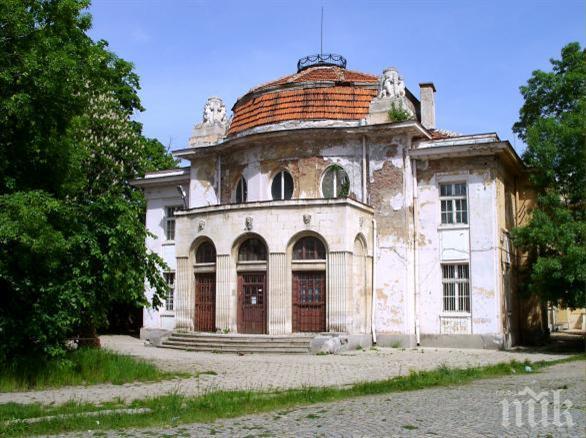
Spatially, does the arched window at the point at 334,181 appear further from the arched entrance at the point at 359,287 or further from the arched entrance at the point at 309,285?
the arched entrance at the point at 309,285

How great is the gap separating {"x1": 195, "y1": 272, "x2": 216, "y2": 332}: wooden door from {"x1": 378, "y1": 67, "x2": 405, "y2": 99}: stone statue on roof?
372 inches

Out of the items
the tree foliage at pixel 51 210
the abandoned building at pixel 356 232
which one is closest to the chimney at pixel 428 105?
the abandoned building at pixel 356 232

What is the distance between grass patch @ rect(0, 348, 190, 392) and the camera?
41.7ft

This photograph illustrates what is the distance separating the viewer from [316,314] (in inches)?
897

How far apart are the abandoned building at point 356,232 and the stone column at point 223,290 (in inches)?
1.6

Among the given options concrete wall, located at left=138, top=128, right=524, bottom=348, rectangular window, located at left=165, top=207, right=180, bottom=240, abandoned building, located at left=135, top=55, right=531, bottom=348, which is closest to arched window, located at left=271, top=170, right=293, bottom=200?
abandoned building, located at left=135, top=55, right=531, bottom=348

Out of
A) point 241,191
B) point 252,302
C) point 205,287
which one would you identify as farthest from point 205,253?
point 241,191

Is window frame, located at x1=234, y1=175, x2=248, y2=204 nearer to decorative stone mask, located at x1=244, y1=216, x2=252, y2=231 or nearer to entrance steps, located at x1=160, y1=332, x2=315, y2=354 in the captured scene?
decorative stone mask, located at x1=244, y1=216, x2=252, y2=231

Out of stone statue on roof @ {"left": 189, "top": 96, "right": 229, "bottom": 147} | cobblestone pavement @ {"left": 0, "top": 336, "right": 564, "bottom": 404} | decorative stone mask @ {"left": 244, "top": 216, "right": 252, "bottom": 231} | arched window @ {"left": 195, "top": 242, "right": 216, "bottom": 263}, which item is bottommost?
cobblestone pavement @ {"left": 0, "top": 336, "right": 564, "bottom": 404}

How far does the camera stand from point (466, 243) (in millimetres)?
23547

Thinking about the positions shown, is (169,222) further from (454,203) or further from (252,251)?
(454,203)

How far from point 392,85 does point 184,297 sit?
36.8ft

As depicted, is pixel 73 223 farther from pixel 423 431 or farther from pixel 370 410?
pixel 423 431

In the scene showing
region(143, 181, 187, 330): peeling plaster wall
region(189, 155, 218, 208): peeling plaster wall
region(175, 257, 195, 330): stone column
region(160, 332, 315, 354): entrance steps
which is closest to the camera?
region(160, 332, 315, 354): entrance steps
